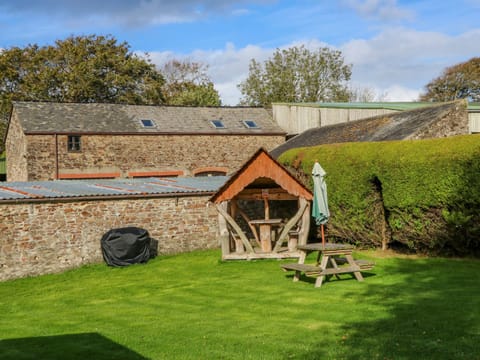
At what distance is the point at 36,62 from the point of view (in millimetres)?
47438

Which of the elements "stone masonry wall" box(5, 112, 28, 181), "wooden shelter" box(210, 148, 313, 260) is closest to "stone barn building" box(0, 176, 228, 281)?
"wooden shelter" box(210, 148, 313, 260)

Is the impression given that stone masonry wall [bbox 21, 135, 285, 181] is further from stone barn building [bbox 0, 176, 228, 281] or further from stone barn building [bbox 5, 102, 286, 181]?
stone barn building [bbox 0, 176, 228, 281]

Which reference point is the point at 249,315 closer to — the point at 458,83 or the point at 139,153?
the point at 139,153

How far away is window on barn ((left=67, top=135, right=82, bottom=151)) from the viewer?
3266cm

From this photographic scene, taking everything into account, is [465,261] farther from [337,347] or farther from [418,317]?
[337,347]

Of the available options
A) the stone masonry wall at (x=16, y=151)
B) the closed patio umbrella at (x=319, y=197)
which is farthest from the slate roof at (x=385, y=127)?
the stone masonry wall at (x=16, y=151)

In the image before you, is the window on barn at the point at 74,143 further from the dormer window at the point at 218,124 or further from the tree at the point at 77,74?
the tree at the point at 77,74

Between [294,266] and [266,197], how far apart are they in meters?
5.86

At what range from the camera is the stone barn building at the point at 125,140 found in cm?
3231

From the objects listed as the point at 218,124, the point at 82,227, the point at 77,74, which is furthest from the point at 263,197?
the point at 77,74

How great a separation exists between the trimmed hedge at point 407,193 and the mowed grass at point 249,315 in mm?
822

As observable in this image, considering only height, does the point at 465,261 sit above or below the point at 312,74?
below

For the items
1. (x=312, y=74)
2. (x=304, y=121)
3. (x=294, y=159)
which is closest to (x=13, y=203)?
(x=294, y=159)

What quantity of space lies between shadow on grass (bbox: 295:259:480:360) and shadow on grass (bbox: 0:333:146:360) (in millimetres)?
2703
